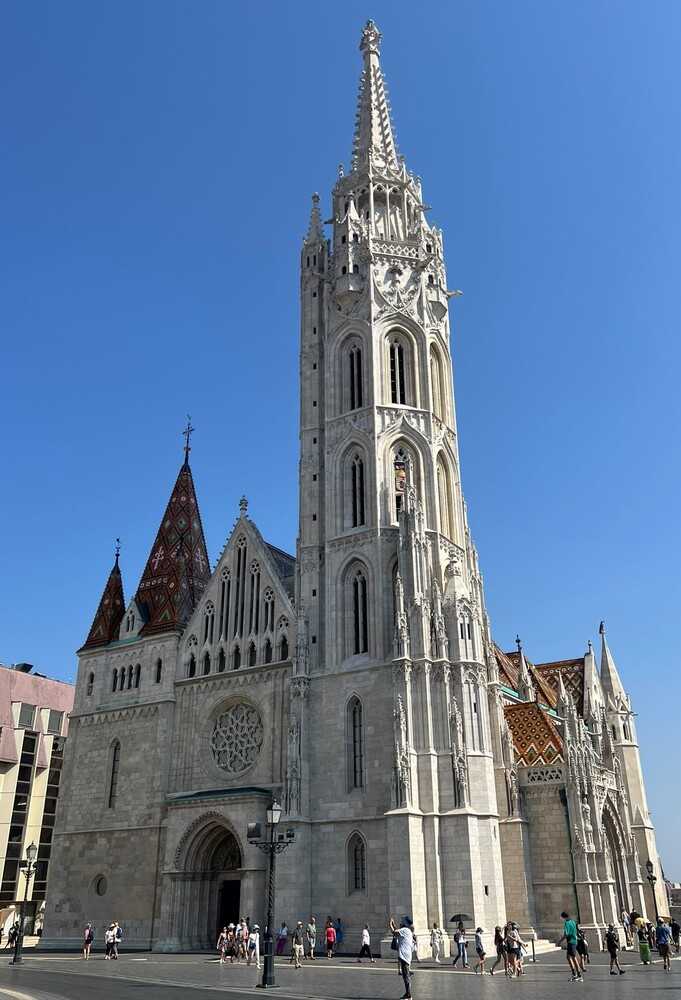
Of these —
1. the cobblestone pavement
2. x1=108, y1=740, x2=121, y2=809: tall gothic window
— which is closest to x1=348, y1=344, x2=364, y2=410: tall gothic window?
x1=108, y1=740, x2=121, y2=809: tall gothic window

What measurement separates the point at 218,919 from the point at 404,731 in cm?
1209

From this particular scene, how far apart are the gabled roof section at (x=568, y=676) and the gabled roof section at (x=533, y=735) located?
1179cm

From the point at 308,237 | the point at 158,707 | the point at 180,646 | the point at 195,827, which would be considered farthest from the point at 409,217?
the point at 195,827

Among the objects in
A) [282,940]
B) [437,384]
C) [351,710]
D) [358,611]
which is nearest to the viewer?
[282,940]

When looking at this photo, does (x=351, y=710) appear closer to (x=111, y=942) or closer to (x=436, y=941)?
(x=436, y=941)

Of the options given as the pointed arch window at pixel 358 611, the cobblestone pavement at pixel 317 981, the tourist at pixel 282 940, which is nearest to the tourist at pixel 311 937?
the tourist at pixel 282 940

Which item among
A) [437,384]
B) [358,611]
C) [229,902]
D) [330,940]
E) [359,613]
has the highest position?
[437,384]

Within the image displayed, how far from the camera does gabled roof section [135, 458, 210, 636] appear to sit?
141 ft

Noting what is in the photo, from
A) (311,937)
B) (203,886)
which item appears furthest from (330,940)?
(203,886)

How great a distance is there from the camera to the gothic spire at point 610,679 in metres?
53.1

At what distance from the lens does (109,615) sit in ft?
150

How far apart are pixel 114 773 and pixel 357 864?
14.0m

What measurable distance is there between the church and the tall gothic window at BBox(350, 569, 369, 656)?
0.51ft

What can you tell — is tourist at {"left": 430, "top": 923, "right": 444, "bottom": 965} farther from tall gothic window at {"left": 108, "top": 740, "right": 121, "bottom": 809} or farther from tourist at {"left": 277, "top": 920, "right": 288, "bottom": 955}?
tall gothic window at {"left": 108, "top": 740, "right": 121, "bottom": 809}
